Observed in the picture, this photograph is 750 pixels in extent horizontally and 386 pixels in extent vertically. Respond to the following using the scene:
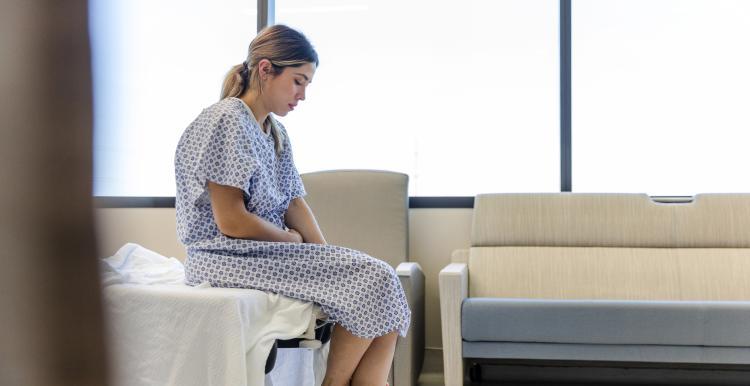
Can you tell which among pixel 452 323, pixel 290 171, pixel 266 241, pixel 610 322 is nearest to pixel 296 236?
pixel 266 241

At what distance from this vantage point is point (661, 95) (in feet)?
12.0

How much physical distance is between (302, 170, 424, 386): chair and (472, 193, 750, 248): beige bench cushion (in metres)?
0.39

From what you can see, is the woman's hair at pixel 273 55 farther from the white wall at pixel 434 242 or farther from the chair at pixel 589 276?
the white wall at pixel 434 242

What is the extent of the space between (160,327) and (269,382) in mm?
383

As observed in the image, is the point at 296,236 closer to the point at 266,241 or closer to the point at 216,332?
the point at 266,241

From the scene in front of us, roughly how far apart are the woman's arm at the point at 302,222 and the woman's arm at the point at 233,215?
0.27m

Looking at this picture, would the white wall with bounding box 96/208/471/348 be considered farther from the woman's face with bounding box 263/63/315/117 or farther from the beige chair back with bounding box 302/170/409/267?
the woman's face with bounding box 263/63/315/117

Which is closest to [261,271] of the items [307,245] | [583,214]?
[307,245]

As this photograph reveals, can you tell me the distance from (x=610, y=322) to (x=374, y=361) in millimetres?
1187

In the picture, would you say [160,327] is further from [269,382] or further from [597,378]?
[597,378]

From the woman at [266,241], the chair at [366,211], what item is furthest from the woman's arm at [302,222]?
the chair at [366,211]

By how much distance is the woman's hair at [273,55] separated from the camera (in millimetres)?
1941

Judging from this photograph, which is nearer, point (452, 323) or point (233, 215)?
point (233, 215)

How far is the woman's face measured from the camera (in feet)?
6.42
